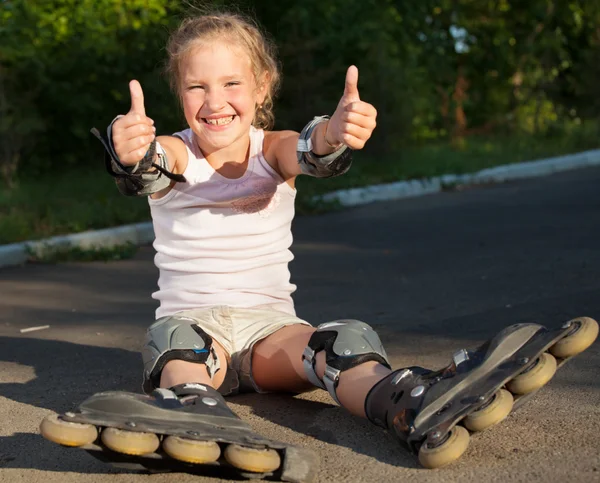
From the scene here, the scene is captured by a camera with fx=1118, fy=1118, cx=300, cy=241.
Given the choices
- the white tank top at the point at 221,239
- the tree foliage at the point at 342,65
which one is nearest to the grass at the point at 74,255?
the tree foliage at the point at 342,65

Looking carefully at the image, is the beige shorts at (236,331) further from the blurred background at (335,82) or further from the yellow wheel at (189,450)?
the blurred background at (335,82)

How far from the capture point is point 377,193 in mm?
9133

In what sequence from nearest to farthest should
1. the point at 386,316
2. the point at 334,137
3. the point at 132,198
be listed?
the point at 334,137, the point at 386,316, the point at 132,198

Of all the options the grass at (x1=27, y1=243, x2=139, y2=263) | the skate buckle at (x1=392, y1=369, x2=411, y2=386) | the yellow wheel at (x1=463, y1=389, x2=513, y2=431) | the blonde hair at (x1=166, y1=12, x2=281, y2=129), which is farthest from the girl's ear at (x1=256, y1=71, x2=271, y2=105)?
the grass at (x1=27, y1=243, x2=139, y2=263)

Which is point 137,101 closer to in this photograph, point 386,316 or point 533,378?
point 533,378

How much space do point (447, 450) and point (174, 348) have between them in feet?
2.99

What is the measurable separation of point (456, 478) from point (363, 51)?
342 inches

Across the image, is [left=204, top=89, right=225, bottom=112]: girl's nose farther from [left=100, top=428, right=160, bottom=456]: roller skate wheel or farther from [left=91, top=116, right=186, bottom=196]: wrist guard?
[left=100, top=428, right=160, bottom=456]: roller skate wheel

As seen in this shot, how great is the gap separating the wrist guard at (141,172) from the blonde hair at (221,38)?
38cm

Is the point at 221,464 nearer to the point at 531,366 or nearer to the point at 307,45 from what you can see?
the point at 531,366

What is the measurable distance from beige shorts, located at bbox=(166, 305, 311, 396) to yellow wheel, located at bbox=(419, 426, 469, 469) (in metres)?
0.90

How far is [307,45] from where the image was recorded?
982 centimetres

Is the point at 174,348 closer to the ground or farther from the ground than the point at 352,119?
closer to the ground

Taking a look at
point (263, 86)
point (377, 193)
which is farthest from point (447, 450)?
point (377, 193)
